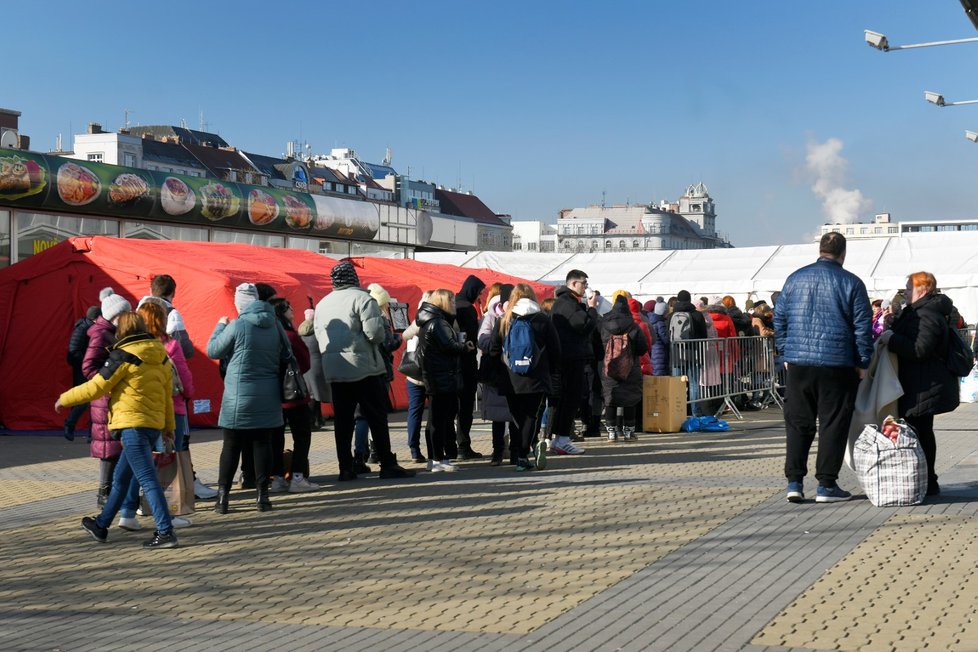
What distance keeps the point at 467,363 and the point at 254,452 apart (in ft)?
12.1

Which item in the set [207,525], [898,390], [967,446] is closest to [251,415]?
[207,525]

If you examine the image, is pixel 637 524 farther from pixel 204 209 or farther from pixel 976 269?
pixel 976 269

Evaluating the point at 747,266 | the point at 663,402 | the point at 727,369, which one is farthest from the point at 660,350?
the point at 747,266

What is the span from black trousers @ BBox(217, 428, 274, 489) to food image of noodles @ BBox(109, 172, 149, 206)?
1220cm

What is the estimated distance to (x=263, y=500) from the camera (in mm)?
9672

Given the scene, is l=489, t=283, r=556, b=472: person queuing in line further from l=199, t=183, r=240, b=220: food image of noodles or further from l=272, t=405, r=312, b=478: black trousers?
l=199, t=183, r=240, b=220: food image of noodles

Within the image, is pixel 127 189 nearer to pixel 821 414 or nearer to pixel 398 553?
pixel 821 414

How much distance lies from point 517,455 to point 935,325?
13.7ft

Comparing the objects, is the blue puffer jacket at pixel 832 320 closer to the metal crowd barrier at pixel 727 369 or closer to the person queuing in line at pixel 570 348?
the person queuing in line at pixel 570 348

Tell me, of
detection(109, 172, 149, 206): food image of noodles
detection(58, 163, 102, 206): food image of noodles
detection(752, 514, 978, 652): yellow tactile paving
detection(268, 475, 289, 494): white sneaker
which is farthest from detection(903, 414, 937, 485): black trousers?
detection(109, 172, 149, 206): food image of noodles

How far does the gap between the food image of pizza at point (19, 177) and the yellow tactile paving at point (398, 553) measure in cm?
1000

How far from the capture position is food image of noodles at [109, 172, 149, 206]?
20953 millimetres

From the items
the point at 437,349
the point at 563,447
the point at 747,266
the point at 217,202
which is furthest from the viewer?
the point at 747,266

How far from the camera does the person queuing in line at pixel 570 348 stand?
13219 mm
